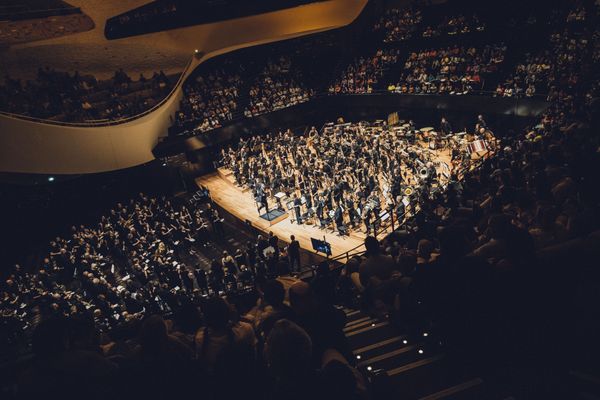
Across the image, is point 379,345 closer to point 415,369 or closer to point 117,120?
point 415,369

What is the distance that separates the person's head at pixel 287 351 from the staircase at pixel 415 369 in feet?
1.92

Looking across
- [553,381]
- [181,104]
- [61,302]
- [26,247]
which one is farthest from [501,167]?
[181,104]

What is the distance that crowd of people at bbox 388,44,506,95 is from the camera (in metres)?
15.9

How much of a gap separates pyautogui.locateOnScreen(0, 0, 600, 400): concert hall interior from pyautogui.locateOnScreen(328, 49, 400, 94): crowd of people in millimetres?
161

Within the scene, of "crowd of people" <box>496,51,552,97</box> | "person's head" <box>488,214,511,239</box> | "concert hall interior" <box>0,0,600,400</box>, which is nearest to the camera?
"concert hall interior" <box>0,0,600,400</box>

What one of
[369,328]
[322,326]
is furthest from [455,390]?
[369,328]

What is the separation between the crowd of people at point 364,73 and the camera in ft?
67.6

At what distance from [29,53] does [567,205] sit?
2184cm

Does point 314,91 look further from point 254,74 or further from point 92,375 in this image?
point 92,375

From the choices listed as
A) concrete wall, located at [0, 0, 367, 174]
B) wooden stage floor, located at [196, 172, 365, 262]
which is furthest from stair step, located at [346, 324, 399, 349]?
concrete wall, located at [0, 0, 367, 174]

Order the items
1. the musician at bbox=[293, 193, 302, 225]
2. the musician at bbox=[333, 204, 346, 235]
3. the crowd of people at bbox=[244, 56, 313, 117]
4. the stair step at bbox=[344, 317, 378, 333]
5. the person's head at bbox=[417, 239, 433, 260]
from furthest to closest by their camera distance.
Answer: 1. the crowd of people at bbox=[244, 56, 313, 117]
2. the musician at bbox=[293, 193, 302, 225]
3. the musician at bbox=[333, 204, 346, 235]
4. the person's head at bbox=[417, 239, 433, 260]
5. the stair step at bbox=[344, 317, 378, 333]

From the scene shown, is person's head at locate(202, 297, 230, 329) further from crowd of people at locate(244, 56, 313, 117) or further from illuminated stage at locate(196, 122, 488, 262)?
crowd of people at locate(244, 56, 313, 117)

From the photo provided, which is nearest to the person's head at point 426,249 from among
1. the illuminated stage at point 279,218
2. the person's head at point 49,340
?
the person's head at point 49,340

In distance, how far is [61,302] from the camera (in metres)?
9.09
